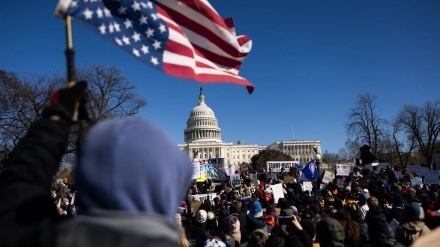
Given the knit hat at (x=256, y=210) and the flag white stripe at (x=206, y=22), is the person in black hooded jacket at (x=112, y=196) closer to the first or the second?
the flag white stripe at (x=206, y=22)

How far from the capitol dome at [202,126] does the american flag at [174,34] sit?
4484 inches

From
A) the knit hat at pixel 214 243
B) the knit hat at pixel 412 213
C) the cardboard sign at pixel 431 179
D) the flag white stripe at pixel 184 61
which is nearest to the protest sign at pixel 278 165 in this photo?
the cardboard sign at pixel 431 179

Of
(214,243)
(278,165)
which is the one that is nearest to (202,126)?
(278,165)

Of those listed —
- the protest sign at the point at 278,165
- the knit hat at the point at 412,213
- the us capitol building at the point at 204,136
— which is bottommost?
the knit hat at the point at 412,213

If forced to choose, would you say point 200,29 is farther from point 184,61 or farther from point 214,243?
point 214,243

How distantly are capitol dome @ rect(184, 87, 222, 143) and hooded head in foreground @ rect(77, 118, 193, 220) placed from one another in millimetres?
116733

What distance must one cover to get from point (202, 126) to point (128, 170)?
117 metres

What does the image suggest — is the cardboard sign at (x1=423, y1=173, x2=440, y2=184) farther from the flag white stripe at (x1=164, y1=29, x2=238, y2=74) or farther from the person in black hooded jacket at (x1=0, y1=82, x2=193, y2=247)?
the person in black hooded jacket at (x1=0, y1=82, x2=193, y2=247)

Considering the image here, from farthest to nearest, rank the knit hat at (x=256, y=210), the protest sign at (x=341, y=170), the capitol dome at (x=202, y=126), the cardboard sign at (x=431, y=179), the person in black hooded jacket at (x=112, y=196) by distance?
the capitol dome at (x=202, y=126) < the protest sign at (x=341, y=170) < the cardboard sign at (x=431, y=179) < the knit hat at (x=256, y=210) < the person in black hooded jacket at (x=112, y=196)

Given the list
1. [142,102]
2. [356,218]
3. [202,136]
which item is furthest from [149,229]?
[202,136]

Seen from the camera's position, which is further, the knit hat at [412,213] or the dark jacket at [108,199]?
the knit hat at [412,213]

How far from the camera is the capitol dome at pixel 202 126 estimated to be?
118731mm

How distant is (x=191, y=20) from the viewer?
3.89 meters

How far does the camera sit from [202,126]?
11806 centimetres
